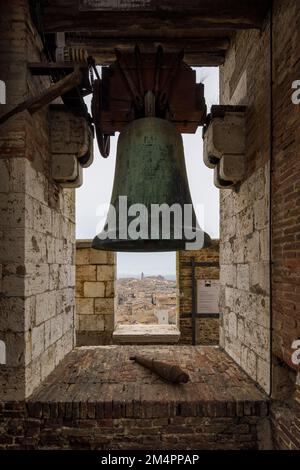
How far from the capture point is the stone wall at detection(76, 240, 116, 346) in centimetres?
647

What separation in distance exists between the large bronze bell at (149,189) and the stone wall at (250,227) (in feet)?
2.46

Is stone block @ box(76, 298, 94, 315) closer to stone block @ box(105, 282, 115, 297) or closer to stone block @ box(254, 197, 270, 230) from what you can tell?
stone block @ box(105, 282, 115, 297)

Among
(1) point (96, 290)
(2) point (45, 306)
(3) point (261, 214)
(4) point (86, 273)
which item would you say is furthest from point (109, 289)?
(3) point (261, 214)

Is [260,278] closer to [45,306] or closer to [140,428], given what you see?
[140,428]

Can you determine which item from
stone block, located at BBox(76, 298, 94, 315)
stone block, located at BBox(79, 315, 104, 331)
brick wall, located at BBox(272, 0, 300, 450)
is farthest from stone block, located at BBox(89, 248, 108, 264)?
brick wall, located at BBox(272, 0, 300, 450)

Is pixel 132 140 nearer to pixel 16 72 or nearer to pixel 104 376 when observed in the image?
pixel 16 72

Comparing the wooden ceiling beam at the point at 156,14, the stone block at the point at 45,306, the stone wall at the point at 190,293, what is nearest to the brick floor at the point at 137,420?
the stone block at the point at 45,306

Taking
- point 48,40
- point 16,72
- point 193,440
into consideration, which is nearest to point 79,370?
point 193,440

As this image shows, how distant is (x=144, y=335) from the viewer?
20.5 feet

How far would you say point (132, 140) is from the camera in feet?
8.11

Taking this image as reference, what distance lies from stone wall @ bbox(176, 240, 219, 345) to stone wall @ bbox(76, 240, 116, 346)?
6.81 feet

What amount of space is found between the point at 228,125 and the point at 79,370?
2.94 meters

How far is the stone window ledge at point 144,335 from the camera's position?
20.6ft

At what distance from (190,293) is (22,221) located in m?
6.04
